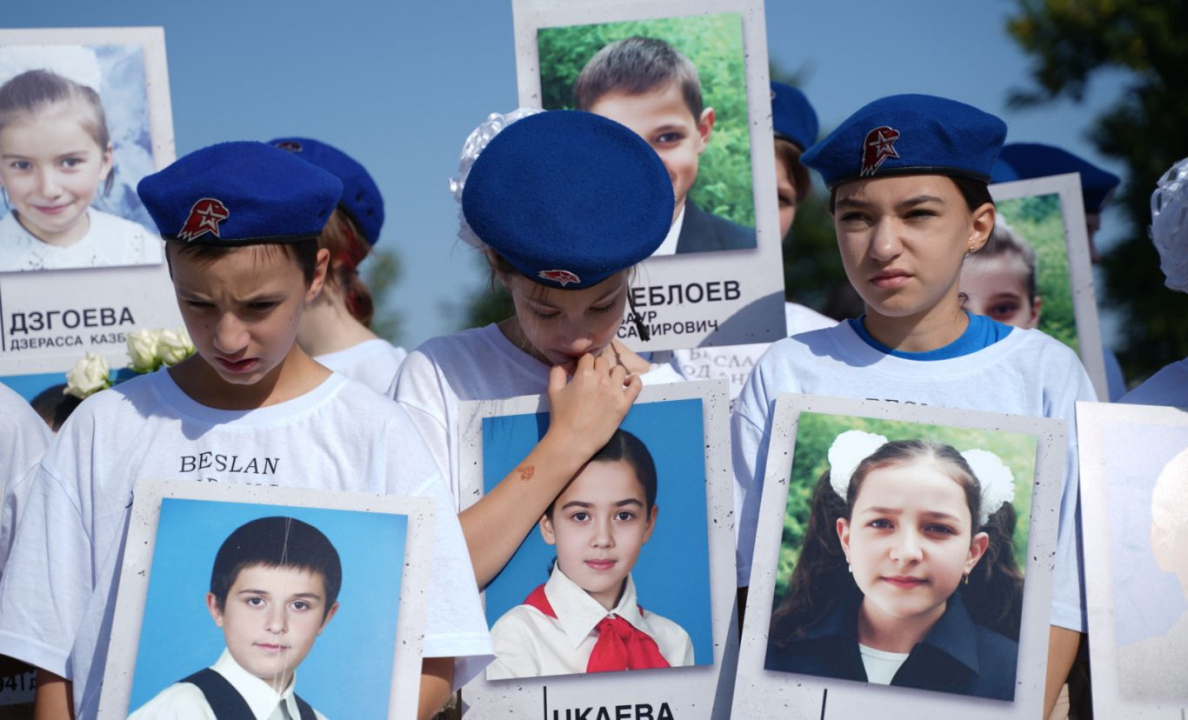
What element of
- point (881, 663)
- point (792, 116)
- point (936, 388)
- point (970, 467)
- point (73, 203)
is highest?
point (792, 116)

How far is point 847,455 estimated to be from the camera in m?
3.28

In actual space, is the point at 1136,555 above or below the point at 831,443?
below

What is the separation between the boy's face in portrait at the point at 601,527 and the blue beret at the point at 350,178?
2383mm

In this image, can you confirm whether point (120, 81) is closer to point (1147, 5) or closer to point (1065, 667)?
point (1065, 667)

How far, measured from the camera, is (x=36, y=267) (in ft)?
15.5

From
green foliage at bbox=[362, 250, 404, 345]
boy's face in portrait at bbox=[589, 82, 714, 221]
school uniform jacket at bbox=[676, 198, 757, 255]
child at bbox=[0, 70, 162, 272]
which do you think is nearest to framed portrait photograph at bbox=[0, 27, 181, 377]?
child at bbox=[0, 70, 162, 272]

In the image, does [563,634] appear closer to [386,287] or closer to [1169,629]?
[1169,629]

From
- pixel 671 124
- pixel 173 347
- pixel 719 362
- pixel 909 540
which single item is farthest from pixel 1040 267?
pixel 173 347

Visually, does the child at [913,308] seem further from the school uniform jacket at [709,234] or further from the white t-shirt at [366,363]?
the white t-shirt at [366,363]

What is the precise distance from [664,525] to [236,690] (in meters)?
1.05

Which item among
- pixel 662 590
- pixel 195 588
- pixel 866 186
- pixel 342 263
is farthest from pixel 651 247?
pixel 342 263

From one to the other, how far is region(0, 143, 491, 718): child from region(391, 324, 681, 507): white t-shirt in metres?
0.24

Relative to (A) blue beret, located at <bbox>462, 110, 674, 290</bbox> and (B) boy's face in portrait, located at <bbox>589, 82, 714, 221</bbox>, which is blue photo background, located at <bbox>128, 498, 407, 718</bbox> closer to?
(A) blue beret, located at <bbox>462, 110, 674, 290</bbox>

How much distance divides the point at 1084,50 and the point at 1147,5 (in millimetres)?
769
